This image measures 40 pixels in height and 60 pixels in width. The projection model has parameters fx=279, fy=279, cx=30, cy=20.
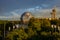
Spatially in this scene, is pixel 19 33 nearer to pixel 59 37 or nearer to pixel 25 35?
pixel 25 35

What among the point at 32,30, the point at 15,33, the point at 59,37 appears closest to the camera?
the point at 59,37

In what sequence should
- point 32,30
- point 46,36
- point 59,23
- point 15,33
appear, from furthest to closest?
point 59,23
point 32,30
point 15,33
point 46,36

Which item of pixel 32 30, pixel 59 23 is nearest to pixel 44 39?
pixel 32 30

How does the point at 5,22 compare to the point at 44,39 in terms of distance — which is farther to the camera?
the point at 5,22

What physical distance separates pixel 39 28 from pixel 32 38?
8.98 feet

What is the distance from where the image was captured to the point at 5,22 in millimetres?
25500

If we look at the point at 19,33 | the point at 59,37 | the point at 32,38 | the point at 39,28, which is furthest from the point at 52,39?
the point at 39,28

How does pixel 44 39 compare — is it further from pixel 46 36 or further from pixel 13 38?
pixel 13 38

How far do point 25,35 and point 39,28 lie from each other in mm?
2471

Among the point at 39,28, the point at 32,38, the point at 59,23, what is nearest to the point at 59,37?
the point at 32,38

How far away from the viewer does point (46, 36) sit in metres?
14.9

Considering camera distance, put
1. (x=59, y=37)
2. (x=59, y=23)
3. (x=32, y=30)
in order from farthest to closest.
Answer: (x=59, y=23) < (x=32, y=30) < (x=59, y=37)

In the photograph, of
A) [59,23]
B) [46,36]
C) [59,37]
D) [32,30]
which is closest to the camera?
[59,37]

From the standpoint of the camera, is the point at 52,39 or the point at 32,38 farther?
the point at 32,38
